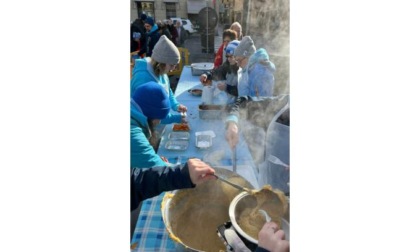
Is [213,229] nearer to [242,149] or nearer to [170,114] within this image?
[242,149]

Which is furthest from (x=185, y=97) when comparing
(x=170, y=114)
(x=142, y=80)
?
(x=142, y=80)

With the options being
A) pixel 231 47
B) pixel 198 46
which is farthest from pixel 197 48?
pixel 231 47

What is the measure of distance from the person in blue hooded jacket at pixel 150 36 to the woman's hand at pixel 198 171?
383 mm

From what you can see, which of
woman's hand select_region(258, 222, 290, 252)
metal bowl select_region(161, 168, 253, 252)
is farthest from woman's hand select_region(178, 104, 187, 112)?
woman's hand select_region(258, 222, 290, 252)

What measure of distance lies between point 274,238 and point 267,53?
0.60 m

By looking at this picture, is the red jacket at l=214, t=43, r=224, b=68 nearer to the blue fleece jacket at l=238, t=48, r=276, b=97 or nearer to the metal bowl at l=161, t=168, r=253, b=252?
the blue fleece jacket at l=238, t=48, r=276, b=97

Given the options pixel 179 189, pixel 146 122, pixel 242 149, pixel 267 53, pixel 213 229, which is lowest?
pixel 213 229

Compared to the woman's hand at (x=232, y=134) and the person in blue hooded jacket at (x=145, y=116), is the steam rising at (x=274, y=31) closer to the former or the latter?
the woman's hand at (x=232, y=134)

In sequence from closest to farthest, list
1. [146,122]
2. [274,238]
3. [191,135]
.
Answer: [274,238]
[146,122]
[191,135]

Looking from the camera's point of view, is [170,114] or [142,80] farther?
[170,114]

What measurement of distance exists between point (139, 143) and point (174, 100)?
21cm

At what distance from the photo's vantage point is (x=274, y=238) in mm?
894

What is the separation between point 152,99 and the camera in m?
0.98

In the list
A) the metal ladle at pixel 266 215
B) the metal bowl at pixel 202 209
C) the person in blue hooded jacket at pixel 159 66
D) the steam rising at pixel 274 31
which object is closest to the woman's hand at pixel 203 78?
the person in blue hooded jacket at pixel 159 66
